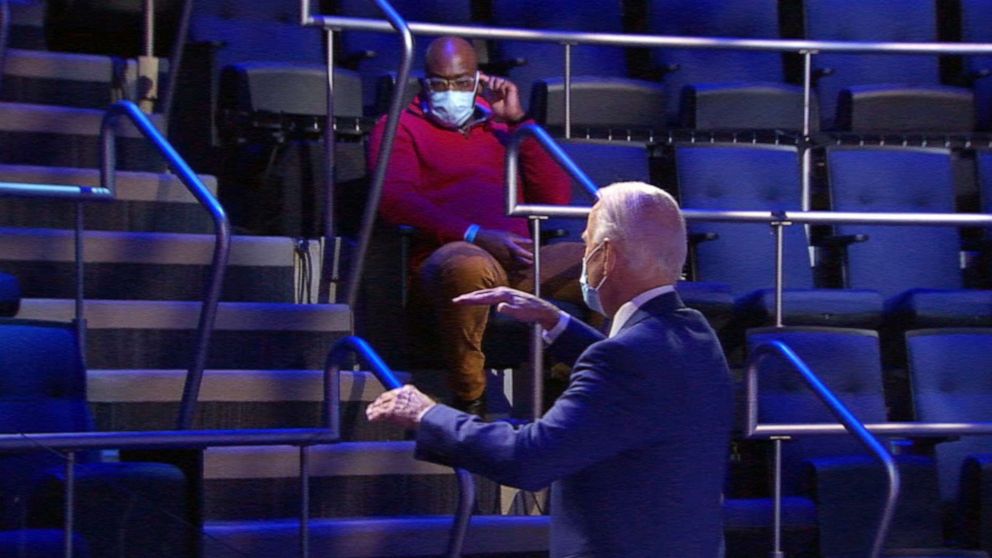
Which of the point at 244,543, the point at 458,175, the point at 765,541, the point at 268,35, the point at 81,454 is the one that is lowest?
the point at 765,541

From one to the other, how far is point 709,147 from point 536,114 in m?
0.53

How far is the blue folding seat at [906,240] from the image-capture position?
430 cm

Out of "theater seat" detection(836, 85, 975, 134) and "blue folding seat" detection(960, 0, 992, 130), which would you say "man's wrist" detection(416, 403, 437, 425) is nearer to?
"theater seat" detection(836, 85, 975, 134)

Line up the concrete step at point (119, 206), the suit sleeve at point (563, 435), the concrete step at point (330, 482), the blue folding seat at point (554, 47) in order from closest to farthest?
the suit sleeve at point (563, 435), the concrete step at point (330, 482), the concrete step at point (119, 206), the blue folding seat at point (554, 47)

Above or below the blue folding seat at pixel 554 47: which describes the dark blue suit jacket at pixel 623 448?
below

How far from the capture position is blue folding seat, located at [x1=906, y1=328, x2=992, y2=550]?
3938 millimetres

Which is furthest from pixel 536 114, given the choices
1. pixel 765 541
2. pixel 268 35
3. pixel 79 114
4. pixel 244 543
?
pixel 244 543

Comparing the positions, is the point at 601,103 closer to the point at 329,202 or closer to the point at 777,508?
the point at 329,202

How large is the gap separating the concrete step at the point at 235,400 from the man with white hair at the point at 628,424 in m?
1.45

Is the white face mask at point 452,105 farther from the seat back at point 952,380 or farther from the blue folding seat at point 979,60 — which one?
the blue folding seat at point 979,60

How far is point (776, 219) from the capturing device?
11.9 feet

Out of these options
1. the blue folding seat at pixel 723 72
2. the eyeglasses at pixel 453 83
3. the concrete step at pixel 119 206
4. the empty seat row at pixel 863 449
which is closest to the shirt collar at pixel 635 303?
the empty seat row at pixel 863 449

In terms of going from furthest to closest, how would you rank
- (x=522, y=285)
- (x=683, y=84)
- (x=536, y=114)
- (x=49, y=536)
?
(x=683, y=84) → (x=536, y=114) → (x=522, y=285) → (x=49, y=536)

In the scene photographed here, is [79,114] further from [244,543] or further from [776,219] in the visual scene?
[244,543]
